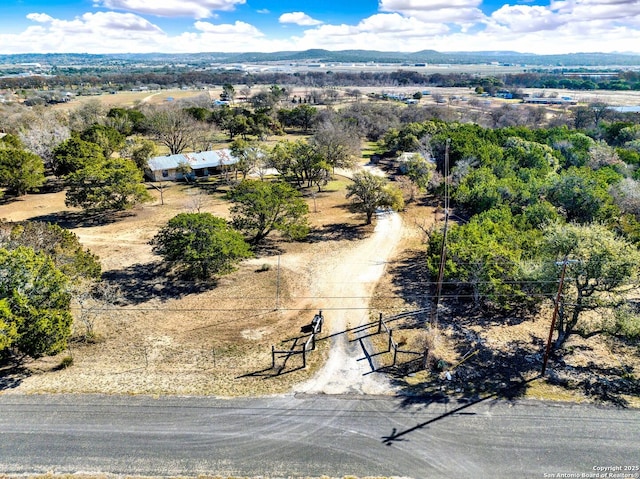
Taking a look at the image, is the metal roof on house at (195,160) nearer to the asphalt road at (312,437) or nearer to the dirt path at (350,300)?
the dirt path at (350,300)

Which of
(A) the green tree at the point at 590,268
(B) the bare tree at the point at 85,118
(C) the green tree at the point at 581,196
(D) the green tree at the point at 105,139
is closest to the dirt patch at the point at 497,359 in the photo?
(A) the green tree at the point at 590,268

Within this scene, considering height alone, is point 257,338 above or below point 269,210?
below

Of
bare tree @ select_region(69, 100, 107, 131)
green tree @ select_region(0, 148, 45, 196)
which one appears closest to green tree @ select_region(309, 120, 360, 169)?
green tree @ select_region(0, 148, 45, 196)

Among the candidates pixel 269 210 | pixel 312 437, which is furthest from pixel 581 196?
pixel 312 437

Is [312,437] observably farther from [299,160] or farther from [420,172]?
[299,160]

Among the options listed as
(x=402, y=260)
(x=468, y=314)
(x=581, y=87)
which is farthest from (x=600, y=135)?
(x=581, y=87)

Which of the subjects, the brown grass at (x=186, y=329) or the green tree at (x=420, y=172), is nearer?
the brown grass at (x=186, y=329)
